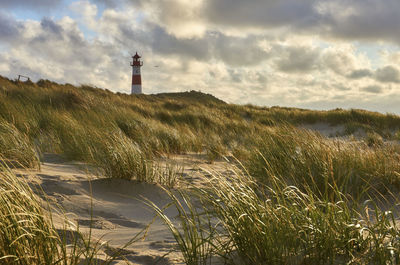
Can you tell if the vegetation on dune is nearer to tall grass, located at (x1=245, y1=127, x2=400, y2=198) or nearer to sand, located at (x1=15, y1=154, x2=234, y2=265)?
tall grass, located at (x1=245, y1=127, x2=400, y2=198)

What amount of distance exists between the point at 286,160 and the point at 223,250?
238 cm

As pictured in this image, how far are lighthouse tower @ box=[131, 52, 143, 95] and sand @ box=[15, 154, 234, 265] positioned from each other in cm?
3463

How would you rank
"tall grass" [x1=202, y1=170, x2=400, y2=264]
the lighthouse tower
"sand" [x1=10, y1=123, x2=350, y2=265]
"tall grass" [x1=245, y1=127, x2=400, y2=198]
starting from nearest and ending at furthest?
"tall grass" [x1=202, y1=170, x2=400, y2=264], "sand" [x1=10, y1=123, x2=350, y2=265], "tall grass" [x1=245, y1=127, x2=400, y2=198], the lighthouse tower

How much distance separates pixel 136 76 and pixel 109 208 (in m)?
37.0

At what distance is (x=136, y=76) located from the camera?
3900cm

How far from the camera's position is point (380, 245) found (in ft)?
5.54

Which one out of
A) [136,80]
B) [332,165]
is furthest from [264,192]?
[136,80]

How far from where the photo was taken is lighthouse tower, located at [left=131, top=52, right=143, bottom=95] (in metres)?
38.5

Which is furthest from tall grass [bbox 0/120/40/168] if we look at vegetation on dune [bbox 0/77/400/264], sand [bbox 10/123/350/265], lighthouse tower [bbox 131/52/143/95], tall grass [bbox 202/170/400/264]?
lighthouse tower [bbox 131/52/143/95]

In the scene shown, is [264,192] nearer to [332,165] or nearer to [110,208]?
[332,165]

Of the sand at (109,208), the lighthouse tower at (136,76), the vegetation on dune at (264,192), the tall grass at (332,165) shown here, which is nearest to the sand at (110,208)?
the sand at (109,208)

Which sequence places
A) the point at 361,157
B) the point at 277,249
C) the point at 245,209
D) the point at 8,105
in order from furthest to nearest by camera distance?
the point at 8,105, the point at 361,157, the point at 245,209, the point at 277,249

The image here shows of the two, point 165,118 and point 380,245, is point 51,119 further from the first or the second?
point 380,245

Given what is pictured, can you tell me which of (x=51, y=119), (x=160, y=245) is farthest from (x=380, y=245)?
(x=51, y=119)
